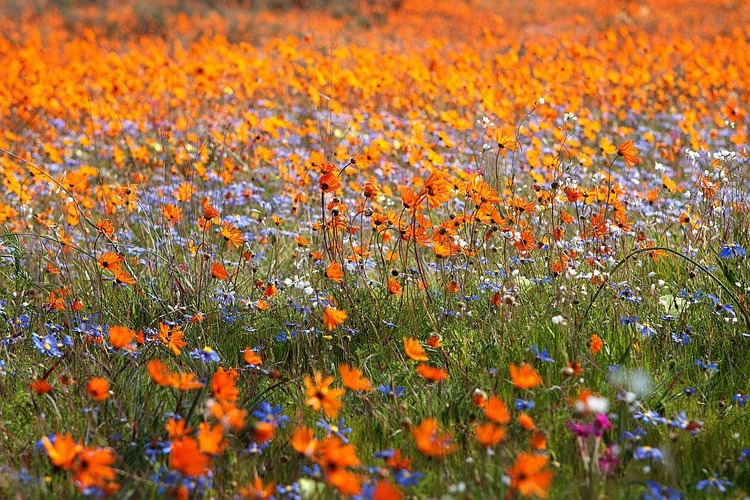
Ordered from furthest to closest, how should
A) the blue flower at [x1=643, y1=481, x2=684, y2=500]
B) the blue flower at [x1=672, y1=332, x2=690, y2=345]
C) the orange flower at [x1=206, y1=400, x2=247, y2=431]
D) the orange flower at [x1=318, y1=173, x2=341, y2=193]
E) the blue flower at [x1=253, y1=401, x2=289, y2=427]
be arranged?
the blue flower at [x1=672, y1=332, x2=690, y2=345]
the orange flower at [x1=318, y1=173, x2=341, y2=193]
the blue flower at [x1=253, y1=401, x2=289, y2=427]
the blue flower at [x1=643, y1=481, x2=684, y2=500]
the orange flower at [x1=206, y1=400, x2=247, y2=431]

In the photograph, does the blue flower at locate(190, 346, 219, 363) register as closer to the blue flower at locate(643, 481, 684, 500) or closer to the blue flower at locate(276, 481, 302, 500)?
the blue flower at locate(276, 481, 302, 500)

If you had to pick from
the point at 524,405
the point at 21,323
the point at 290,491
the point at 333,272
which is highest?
the point at 333,272

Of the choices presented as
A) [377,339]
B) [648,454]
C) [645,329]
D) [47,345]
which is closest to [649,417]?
[648,454]

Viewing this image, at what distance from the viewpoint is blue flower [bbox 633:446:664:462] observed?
2.10m

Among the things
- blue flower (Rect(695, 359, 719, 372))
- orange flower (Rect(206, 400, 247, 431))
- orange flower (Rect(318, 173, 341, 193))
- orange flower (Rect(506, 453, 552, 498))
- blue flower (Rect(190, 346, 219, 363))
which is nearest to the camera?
orange flower (Rect(506, 453, 552, 498))

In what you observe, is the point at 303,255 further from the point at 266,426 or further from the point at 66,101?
the point at 66,101

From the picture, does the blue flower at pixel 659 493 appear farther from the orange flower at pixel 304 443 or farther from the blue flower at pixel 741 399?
the orange flower at pixel 304 443

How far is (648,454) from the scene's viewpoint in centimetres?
216

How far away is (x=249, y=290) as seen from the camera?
3.79 metres

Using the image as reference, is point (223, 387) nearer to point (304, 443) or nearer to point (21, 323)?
point (304, 443)

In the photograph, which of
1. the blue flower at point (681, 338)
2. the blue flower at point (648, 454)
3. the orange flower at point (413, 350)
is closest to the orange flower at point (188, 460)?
the orange flower at point (413, 350)

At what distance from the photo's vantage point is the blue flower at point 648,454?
210 cm

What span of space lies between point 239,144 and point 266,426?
4.41m

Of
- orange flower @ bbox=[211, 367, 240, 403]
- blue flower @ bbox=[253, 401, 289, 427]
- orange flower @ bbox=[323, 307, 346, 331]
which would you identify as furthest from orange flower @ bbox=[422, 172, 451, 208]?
orange flower @ bbox=[211, 367, 240, 403]
